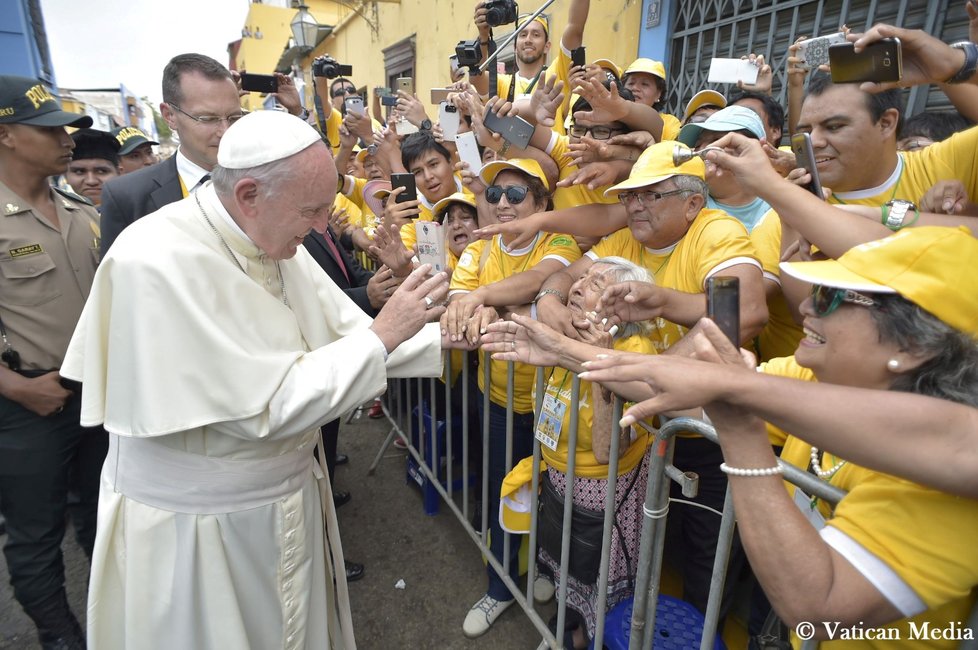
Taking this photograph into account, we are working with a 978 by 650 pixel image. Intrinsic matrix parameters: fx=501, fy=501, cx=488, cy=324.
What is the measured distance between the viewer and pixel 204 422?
1.52m

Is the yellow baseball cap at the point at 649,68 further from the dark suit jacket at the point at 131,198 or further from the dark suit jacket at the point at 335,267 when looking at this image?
the dark suit jacket at the point at 131,198

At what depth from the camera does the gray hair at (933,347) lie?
1013mm

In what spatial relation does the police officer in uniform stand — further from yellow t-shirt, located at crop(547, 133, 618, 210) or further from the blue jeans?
yellow t-shirt, located at crop(547, 133, 618, 210)

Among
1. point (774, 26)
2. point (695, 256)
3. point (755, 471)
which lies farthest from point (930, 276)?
point (774, 26)

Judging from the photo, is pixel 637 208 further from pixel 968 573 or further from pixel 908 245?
pixel 968 573

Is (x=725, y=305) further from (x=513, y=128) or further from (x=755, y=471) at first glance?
(x=513, y=128)

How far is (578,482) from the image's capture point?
7.20ft

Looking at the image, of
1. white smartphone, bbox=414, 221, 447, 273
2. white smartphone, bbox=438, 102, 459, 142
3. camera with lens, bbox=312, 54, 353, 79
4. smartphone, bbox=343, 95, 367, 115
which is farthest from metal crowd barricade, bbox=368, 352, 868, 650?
camera with lens, bbox=312, 54, 353, 79

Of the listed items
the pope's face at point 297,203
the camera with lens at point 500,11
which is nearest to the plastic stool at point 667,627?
the pope's face at point 297,203

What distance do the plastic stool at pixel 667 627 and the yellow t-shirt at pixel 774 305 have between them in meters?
1.24

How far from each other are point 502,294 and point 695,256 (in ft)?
3.16

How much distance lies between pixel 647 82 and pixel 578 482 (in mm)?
3194

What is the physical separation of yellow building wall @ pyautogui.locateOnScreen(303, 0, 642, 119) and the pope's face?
5.67 metres

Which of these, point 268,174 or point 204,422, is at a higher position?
point 268,174
